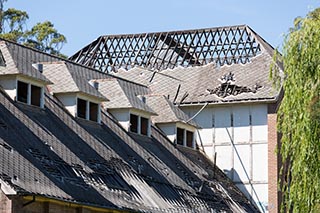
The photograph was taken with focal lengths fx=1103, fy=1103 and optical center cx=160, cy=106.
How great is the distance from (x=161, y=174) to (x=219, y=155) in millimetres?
10181

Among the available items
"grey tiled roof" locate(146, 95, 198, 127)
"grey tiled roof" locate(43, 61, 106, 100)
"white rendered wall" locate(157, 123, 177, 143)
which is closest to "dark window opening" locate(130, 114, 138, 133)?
"grey tiled roof" locate(43, 61, 106, 100)

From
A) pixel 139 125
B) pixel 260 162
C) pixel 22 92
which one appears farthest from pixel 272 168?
pixel 22 92

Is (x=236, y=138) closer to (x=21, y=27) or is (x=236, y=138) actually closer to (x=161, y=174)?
(x=161, y=174)

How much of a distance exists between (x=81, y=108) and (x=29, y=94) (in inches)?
181

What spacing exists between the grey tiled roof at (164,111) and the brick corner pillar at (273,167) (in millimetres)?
3802

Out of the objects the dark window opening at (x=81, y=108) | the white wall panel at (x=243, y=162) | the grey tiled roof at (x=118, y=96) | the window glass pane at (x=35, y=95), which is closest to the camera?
the window glass pane at (x=35, y=95)

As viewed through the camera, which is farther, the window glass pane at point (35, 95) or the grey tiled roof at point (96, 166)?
the window glass pane at point (35, 95)

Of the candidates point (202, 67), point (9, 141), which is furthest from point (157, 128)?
point (9, 141)

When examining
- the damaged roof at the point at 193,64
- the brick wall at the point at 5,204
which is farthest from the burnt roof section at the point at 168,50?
the brick wall at the point at 5,204

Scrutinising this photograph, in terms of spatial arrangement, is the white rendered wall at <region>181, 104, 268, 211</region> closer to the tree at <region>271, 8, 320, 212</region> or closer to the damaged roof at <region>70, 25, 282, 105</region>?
the damaged roof at <region>70, 25, 282, 105</region>

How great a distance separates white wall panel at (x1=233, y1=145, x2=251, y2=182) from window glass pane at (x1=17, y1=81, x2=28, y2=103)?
16925 mm

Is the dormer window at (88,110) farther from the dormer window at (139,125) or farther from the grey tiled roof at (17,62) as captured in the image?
the dormer window at (139,125)

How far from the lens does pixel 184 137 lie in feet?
175

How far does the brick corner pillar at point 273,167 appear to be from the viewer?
5319 cm
